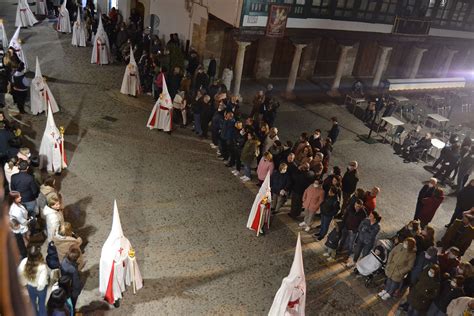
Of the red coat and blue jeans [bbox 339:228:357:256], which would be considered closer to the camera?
blue jeans [bbox 339:228:357:256]

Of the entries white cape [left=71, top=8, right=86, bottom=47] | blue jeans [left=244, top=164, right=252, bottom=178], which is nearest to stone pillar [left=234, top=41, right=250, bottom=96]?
blue jeans [left=244, top=164, right=252, bottom=178]

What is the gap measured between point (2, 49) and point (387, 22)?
17925 mm

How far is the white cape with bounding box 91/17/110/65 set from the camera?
19611 millimetres

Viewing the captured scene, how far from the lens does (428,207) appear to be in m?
11.8

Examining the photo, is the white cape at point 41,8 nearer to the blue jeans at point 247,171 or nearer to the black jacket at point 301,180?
the blue jeans at point 247,171

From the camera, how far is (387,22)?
22.3 meters

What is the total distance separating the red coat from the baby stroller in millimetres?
2412

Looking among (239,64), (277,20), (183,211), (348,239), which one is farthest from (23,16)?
(348,239)

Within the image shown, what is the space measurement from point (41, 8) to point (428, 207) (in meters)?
24.5

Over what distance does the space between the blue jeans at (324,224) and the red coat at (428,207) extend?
287 centimetres

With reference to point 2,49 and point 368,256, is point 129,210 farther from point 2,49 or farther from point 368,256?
point 2,49

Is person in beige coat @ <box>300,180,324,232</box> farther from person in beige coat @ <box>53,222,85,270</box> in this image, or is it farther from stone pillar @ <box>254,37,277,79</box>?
stone pillar @ <box>254,37,277,79</box>

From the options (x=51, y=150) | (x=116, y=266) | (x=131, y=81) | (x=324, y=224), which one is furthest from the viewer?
(x=131, y=81)

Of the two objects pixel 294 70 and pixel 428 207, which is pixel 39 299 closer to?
pixel 428 207
